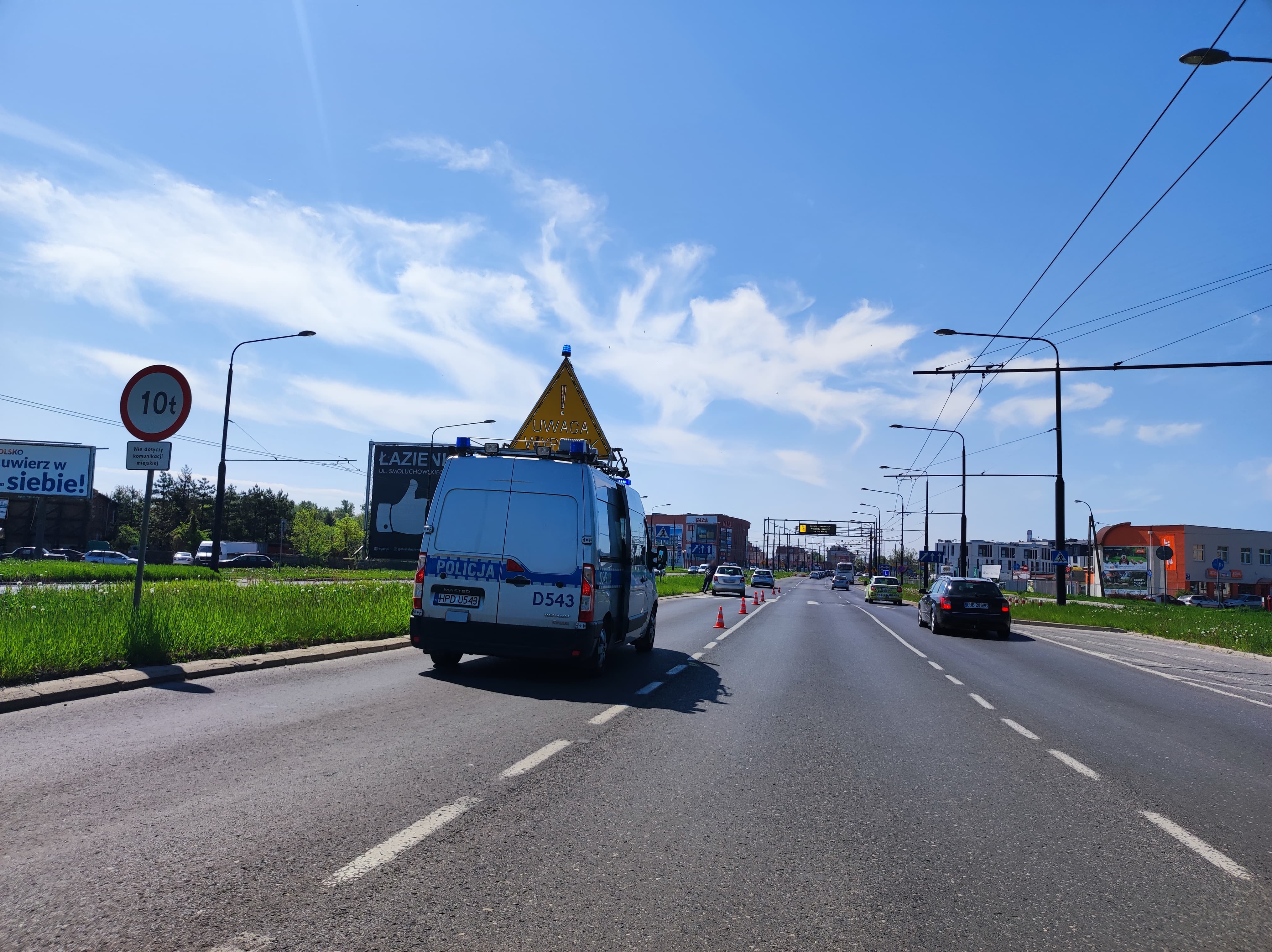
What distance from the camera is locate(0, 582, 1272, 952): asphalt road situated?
345 centimetres

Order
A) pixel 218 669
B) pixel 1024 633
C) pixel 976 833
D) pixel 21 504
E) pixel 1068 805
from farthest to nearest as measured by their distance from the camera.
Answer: pixel 21 504 → pixel 1024 633 → pixel 218 669 → pixel 1068 805 → pixel 976 833

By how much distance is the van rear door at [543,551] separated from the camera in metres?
9.92

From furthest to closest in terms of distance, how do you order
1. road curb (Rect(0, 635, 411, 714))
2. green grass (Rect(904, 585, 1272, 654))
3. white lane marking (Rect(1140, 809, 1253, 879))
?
1. green grass (Rect(904, 585, 1272, 654))
2. road curb (Rect(0, 635, 411, 714))
3. white lane marking (Rect(1140, 809, 1253, 879))

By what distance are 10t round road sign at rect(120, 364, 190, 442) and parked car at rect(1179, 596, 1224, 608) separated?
2730 inches

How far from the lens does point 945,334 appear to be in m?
22.5

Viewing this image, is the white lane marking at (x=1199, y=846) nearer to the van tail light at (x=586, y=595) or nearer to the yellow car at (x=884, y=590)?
the van tail light at (x=586, y=595)

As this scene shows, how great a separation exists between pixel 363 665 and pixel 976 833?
821cm

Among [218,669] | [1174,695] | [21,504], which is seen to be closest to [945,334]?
[1174,695]

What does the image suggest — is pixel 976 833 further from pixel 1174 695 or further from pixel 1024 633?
pixel 1024 633

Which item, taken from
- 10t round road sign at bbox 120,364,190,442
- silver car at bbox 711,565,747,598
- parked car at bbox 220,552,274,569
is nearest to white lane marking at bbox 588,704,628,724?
10t round road sign at bbox 120,364,190,442

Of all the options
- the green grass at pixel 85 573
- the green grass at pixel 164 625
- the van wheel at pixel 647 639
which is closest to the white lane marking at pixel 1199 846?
the green grass at pixel 164 625

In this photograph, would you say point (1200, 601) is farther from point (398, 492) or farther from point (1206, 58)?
point (1206, 58)

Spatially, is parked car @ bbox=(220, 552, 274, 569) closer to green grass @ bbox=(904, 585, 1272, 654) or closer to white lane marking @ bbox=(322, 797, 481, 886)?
green grass @ bbox=(904, 585, 1272, 654)

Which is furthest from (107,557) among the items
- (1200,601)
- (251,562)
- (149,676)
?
(1200,601)
